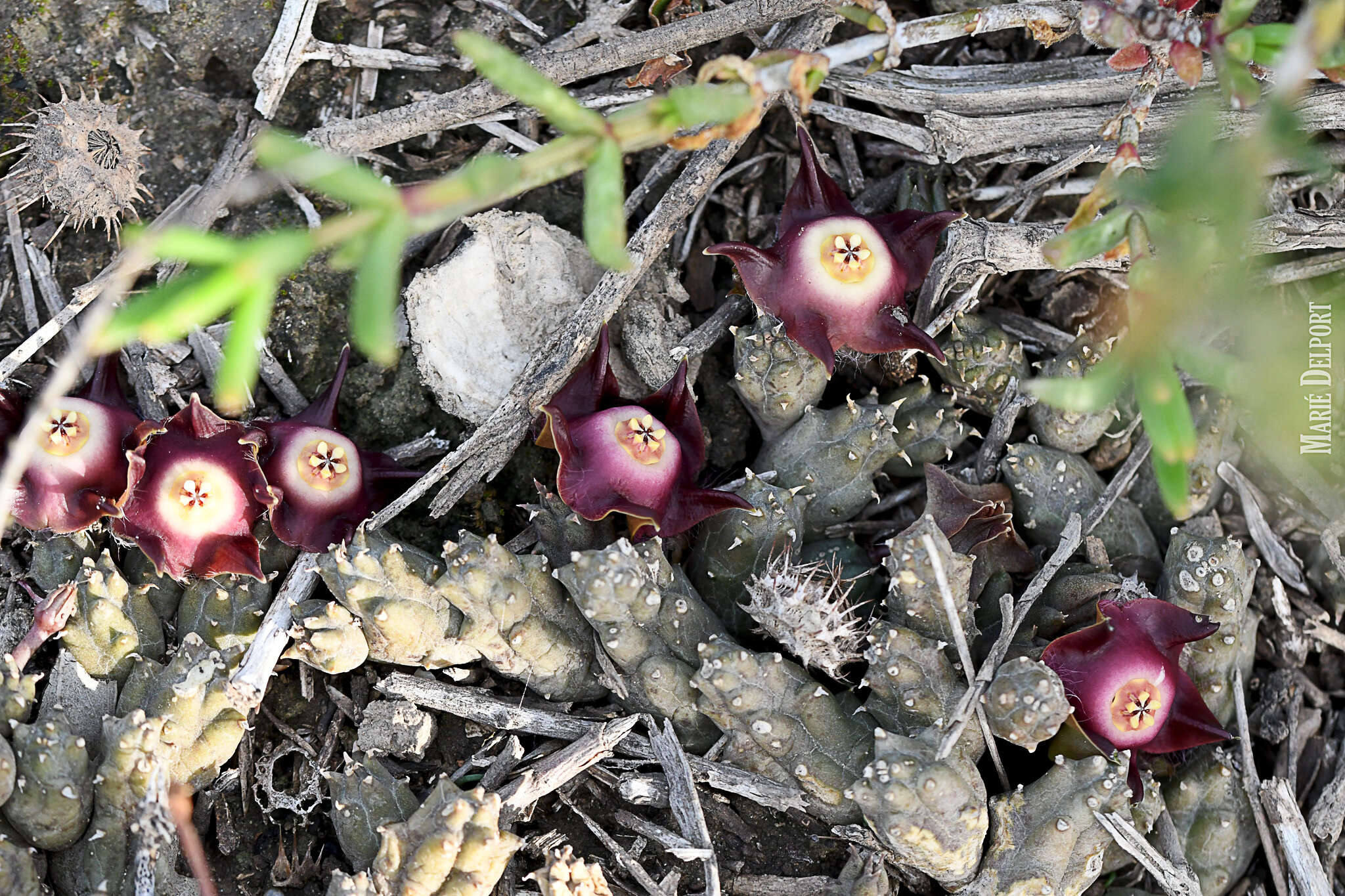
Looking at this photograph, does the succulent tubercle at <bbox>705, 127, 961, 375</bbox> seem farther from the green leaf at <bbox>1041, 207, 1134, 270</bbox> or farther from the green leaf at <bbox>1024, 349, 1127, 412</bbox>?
the green leaf at <bbox>1024, 349, 1127, 412</bbox>

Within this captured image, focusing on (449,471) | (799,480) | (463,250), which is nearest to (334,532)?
(449,471)

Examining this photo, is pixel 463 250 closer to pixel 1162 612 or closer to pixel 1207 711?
pixel 1162 612

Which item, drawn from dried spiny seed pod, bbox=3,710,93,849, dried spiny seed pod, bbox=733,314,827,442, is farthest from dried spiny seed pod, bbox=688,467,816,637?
dried spiny seed pod, bbox=3,710,93,849

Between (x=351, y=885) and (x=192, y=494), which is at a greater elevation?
(x=192, y=494)

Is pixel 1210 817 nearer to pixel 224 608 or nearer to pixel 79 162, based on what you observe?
pixel 224 608

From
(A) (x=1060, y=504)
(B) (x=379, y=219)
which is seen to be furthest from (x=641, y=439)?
(A) (x=1060, y=504)

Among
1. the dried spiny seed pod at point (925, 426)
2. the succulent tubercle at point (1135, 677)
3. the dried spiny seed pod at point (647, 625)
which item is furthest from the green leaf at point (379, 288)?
the succulent tubercle at point (1135, 677)

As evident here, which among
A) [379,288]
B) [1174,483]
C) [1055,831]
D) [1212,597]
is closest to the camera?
[379,288]
